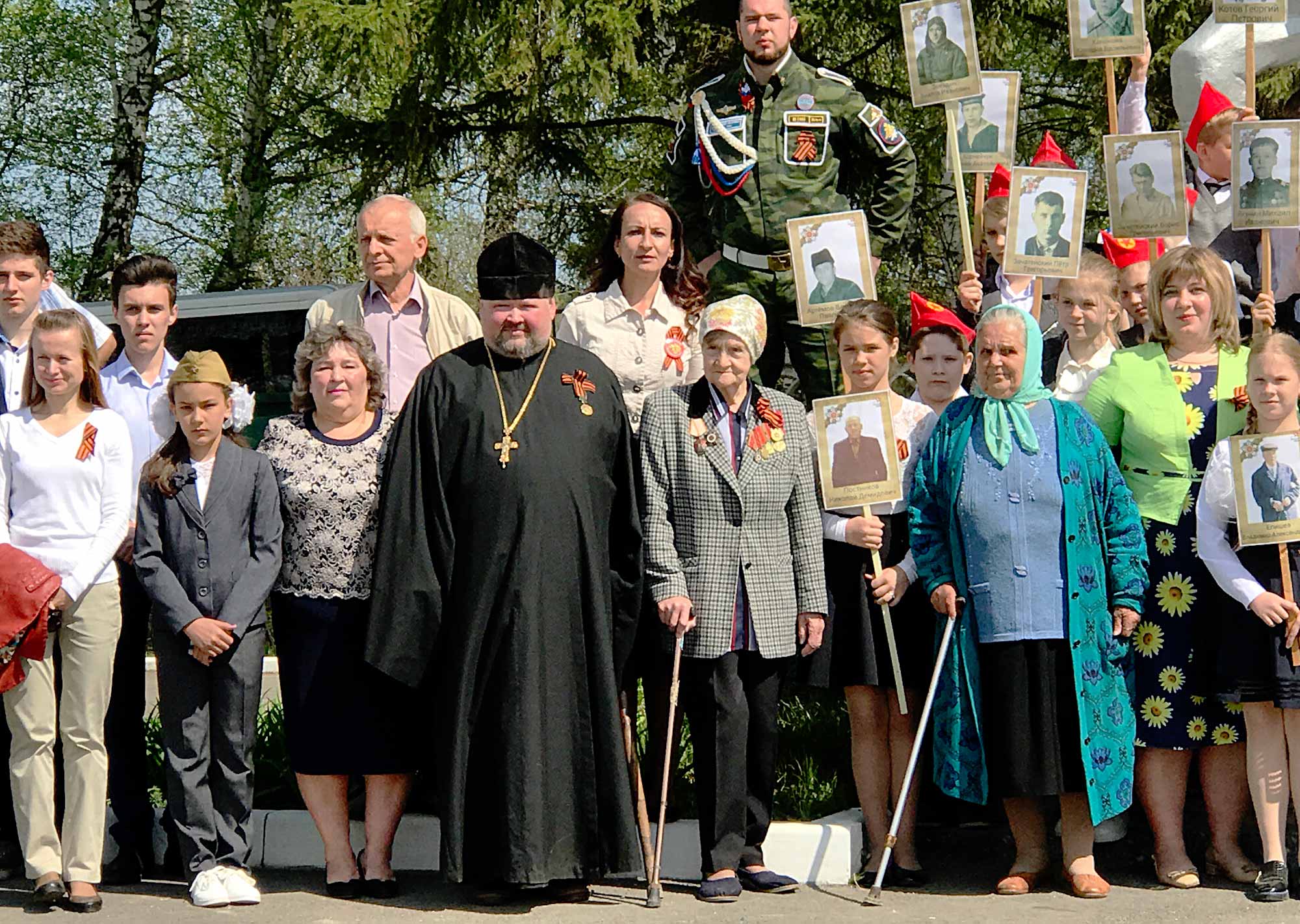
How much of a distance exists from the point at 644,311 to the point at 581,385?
0.63 m

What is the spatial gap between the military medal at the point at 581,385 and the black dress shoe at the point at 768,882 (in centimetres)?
169

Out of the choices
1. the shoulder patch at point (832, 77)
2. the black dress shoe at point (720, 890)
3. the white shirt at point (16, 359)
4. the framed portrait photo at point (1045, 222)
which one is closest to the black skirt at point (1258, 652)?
the framed portrait photo at point (1045, 222)

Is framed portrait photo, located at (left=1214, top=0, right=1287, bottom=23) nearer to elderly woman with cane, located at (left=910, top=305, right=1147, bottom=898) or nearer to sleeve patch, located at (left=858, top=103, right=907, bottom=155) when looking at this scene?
sleeve patch, located at (left=858, top=103, right=907, bottom=155)

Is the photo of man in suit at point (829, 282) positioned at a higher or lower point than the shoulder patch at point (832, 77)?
lower

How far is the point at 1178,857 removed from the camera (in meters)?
5.80

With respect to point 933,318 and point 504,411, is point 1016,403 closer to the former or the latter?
point 933,318

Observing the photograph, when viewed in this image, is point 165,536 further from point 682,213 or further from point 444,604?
point 682,213

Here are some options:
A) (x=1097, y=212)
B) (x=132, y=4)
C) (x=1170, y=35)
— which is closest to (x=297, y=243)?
(x=132, y=4)

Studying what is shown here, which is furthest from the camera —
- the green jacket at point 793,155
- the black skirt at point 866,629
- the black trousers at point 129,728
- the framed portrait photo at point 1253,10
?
the green jacket at point 793,155

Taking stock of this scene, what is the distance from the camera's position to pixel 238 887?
223 inches

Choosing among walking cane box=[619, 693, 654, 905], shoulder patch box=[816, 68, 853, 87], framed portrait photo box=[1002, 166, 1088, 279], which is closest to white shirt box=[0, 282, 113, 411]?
walking cane box=[619, 693, 654, 905]

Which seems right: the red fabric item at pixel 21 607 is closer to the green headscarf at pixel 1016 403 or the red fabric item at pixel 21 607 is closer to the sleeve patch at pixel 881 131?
the green headscarf at pixel 1016 403

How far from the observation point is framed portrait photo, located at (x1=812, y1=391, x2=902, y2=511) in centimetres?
579

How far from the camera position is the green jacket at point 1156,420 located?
229 inches
